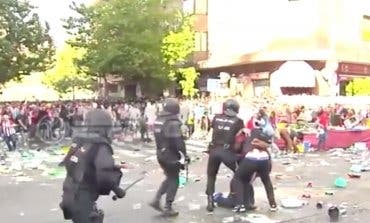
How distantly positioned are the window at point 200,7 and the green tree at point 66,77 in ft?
37.1

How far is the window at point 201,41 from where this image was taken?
43.9 m

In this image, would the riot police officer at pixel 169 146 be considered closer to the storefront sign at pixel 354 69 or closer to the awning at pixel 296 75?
the awning at pixel 296 75

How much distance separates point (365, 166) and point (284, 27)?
23010mm

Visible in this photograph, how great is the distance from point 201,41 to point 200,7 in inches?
93.6

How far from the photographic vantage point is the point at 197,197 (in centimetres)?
1083

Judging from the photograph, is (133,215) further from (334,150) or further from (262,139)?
(334,150)

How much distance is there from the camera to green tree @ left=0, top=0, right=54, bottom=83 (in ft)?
121

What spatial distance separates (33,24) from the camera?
38.6 metres

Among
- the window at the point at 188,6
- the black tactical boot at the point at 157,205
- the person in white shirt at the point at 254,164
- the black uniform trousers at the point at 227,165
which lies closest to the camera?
the person in white shirt at the point at 254,164

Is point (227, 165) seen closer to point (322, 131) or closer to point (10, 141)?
point (322, 131)

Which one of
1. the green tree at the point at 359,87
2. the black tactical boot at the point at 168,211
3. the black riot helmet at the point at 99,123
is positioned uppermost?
the green tree at the point at 359,87

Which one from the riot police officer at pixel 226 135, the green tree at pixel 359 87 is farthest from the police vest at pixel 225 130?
the green tree at pixel 359 87

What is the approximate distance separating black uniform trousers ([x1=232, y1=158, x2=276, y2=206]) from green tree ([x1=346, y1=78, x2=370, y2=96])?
91.0 feet

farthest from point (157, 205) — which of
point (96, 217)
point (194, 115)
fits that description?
point (194, 115)
